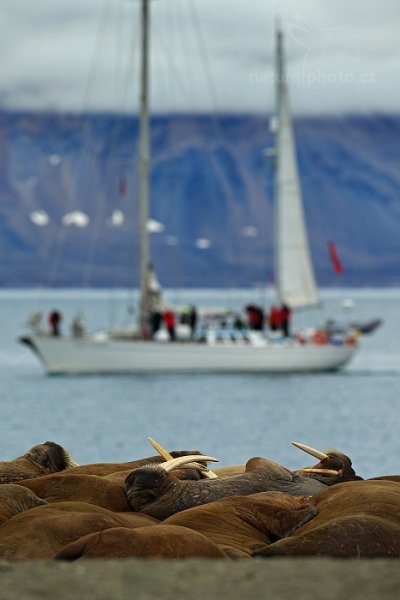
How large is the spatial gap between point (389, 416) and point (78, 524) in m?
57.6

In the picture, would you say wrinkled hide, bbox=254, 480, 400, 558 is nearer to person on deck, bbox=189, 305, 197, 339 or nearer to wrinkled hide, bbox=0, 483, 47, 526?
wrinkled hide, bbox=0, 483, 47, 526

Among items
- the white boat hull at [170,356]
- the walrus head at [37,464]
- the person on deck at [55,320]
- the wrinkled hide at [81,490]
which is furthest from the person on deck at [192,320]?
the wrinkled hide at [81,490]

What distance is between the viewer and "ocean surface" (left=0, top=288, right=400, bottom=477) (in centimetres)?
4922

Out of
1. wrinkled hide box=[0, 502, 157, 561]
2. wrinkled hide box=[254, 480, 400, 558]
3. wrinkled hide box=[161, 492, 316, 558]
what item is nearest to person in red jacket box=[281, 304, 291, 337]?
wrinkled hide box=[161, 492, 316, 558]

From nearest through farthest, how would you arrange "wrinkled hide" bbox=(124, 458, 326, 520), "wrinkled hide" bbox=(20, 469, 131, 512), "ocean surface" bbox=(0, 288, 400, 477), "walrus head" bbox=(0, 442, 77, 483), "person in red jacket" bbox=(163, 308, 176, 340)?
"wrinkled hide" bbox=(124, 458, 326, 520) < "wrinkled hide" bbox=(20, 469, 131, 512) < "walrus head" bbox=(0, 442, 77, 483) < "ocean surface" bbox=(0, 288, 400, 477) < "person in red jacket" bbox=(163, 308, 176, 340)

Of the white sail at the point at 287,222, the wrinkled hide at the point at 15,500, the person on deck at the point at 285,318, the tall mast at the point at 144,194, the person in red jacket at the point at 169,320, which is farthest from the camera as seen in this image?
the white sail at the point at 287,222

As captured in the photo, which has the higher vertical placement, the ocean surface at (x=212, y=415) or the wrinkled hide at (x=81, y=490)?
the wrinkled hide at (x=81, y=490)

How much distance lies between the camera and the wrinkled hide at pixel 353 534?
7.06m

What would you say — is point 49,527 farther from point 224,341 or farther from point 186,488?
point 224,341

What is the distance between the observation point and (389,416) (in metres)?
64.3

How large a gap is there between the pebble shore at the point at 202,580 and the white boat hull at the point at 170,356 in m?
67.9

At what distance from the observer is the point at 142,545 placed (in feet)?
22.6

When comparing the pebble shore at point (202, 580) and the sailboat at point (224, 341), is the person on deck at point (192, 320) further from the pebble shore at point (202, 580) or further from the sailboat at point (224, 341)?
the pebble shore at point (202, 580)

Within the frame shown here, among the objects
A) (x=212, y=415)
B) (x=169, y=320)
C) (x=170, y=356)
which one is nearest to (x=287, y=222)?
(x=170, y=356)
